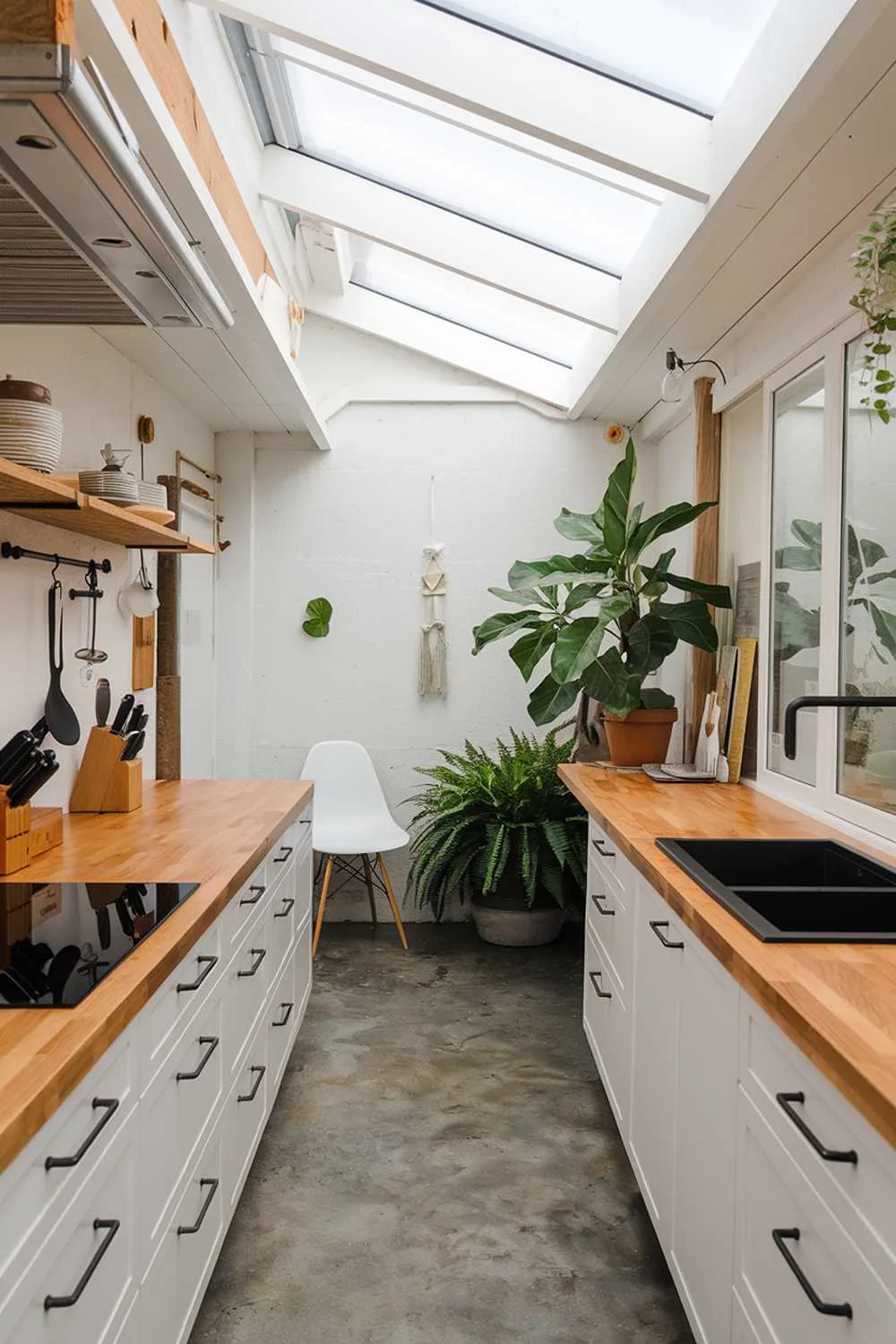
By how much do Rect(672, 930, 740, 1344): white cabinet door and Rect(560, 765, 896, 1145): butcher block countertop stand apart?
8 centimetres

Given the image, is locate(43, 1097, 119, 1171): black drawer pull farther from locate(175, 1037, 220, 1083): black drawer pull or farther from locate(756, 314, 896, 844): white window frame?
locate(756, 314, 896, 844): white window frame

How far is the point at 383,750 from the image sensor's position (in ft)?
16.1

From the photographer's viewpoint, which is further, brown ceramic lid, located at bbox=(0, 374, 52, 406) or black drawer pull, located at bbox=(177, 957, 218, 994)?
brown ceramic lid, located at bbox=(0, 374, 52, 406)

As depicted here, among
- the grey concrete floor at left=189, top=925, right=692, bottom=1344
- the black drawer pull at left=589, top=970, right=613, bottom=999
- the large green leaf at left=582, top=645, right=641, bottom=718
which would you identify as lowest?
the grey concrete floor at left=189, top=925, right=692, bottom=1344

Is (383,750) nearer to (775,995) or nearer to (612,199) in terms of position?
(612,199)

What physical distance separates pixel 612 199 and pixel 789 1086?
8.65 ft

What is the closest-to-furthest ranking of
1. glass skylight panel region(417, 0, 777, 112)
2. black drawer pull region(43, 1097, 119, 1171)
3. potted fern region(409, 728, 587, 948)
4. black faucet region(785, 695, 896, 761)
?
black drawer pull region(43, 1097, 119, 1171) → black faucet region(785, 695, 896, 761) → glass skylight panel region(417, 0, 777, 112) → potted fern region(409, 728, 587, 948)

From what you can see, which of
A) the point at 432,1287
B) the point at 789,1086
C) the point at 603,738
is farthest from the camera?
the point at 603,738

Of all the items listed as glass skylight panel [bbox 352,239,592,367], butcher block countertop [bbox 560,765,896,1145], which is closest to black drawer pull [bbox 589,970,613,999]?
butcher block countertop [bbox 560,765,896,1145]

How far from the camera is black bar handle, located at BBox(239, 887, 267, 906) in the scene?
2295mm

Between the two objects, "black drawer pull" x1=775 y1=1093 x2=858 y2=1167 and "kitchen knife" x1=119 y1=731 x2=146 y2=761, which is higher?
"kitchen knife" x1=119 y1=731 x2=146 y2=761

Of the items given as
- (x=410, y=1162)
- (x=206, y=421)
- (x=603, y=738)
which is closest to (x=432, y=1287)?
(x=410, y=1162)

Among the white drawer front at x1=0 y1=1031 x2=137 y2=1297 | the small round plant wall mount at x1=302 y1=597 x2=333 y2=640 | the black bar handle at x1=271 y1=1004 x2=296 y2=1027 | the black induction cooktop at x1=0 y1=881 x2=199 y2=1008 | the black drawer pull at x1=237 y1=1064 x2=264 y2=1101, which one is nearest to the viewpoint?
the white drawer front at x1=0 y1=1031 x2=137 y2=1297

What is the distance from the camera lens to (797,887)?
6.64ft
